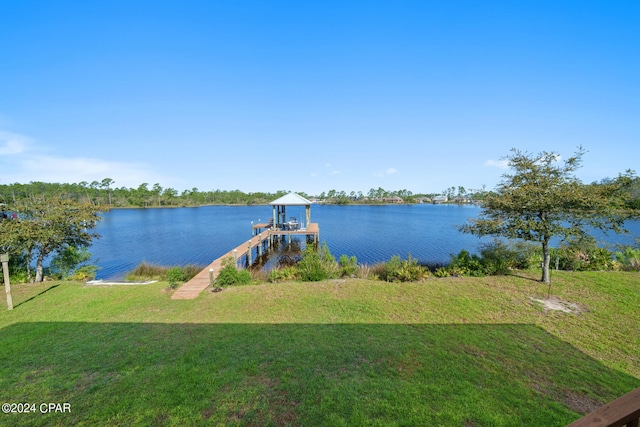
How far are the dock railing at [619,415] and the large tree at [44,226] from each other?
1394cm

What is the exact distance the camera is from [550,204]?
25.2 feet

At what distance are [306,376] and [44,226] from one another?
11831 mm

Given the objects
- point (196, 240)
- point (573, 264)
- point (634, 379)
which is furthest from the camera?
point (196, 240)

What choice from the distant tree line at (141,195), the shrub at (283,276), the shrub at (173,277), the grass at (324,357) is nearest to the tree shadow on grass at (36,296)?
the grass at (324,357)

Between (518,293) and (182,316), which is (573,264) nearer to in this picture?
(518,293)

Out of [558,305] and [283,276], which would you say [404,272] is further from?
[283,276]

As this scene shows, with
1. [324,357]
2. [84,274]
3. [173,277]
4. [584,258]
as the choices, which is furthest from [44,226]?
[584,258]

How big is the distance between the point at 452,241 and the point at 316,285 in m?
19.2

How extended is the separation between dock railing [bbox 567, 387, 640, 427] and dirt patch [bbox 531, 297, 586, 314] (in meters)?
7.22

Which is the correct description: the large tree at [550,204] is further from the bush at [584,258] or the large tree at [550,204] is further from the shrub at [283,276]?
the shrub at [283,276]

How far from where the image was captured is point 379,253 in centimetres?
1991

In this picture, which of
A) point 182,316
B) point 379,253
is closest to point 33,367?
point 182,316

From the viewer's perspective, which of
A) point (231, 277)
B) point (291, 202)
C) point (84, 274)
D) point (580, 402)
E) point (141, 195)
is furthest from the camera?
point (141, 195)

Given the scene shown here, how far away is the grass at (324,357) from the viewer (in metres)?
3.35
